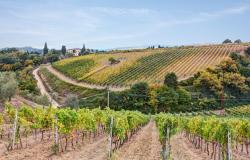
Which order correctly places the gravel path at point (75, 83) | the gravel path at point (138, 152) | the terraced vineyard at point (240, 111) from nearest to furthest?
the gravel path at point (138, 152) < the terraced vineyard at point (240, 111) < the gravel path at point (75, 83)

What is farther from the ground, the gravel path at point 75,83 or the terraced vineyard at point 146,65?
the terraced vineyard at point 146,65

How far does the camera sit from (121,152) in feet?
103

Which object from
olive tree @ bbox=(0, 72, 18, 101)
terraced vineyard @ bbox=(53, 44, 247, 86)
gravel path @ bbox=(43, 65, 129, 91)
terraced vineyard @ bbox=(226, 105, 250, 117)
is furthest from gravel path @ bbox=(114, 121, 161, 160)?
terraced vineyard @ bbox=(53, 44, 247, 86)

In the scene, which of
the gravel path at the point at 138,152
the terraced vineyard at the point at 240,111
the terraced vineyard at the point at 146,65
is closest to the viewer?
the gravel path at the point at 138,152

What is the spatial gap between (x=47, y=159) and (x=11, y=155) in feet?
8.91

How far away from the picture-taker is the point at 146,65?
418ft

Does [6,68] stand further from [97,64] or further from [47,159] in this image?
[47,159]

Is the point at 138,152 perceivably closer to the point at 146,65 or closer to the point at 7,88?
the point at 7,88

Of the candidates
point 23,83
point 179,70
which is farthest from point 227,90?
point 23,83

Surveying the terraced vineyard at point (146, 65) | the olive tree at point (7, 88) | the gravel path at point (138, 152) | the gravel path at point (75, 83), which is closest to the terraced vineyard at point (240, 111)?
the terraced vineyard at point (146, 65)

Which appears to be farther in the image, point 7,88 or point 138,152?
point 7,88

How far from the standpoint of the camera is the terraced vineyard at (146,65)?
4515 inches

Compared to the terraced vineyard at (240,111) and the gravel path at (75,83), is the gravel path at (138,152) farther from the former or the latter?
the gravel path at (75,83)

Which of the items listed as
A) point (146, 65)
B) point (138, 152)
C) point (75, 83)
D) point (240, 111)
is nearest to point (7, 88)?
point (138, 152)
